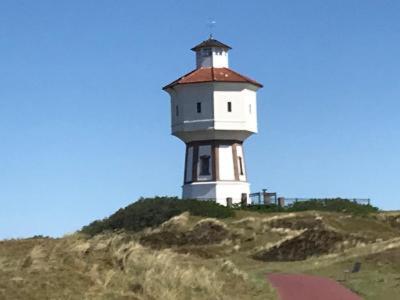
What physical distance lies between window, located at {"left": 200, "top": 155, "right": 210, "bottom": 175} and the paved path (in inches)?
1638

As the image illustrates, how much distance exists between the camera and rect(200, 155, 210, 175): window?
229 ft

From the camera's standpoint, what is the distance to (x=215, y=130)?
2734 inches

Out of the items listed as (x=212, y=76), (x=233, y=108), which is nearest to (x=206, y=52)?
(x=212, y=76)

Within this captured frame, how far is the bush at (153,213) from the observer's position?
5959cm

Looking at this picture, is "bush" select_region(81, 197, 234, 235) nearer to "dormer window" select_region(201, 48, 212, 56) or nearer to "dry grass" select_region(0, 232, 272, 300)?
"dormer window" select_region(201, 48, 212, 56)

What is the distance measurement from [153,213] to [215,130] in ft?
37.7

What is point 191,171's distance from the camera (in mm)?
70875

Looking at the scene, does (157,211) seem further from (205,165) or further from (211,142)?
(211,142)

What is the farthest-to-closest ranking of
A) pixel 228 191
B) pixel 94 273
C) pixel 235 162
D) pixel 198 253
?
pixel 235 162 → pixel 228 191 → pixel 198 253 → pixel 94 273

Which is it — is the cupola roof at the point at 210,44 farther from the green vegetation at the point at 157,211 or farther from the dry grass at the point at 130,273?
the dry grass at the point at 130,273

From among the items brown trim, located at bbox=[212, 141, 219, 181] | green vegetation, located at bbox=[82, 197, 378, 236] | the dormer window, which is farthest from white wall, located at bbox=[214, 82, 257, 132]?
green vegetation, located at bbox=[82, 197, 378, 236]

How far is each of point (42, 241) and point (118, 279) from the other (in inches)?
102

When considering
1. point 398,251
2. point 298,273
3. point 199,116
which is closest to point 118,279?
point 298,273

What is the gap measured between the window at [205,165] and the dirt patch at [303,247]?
2098 centimetres
